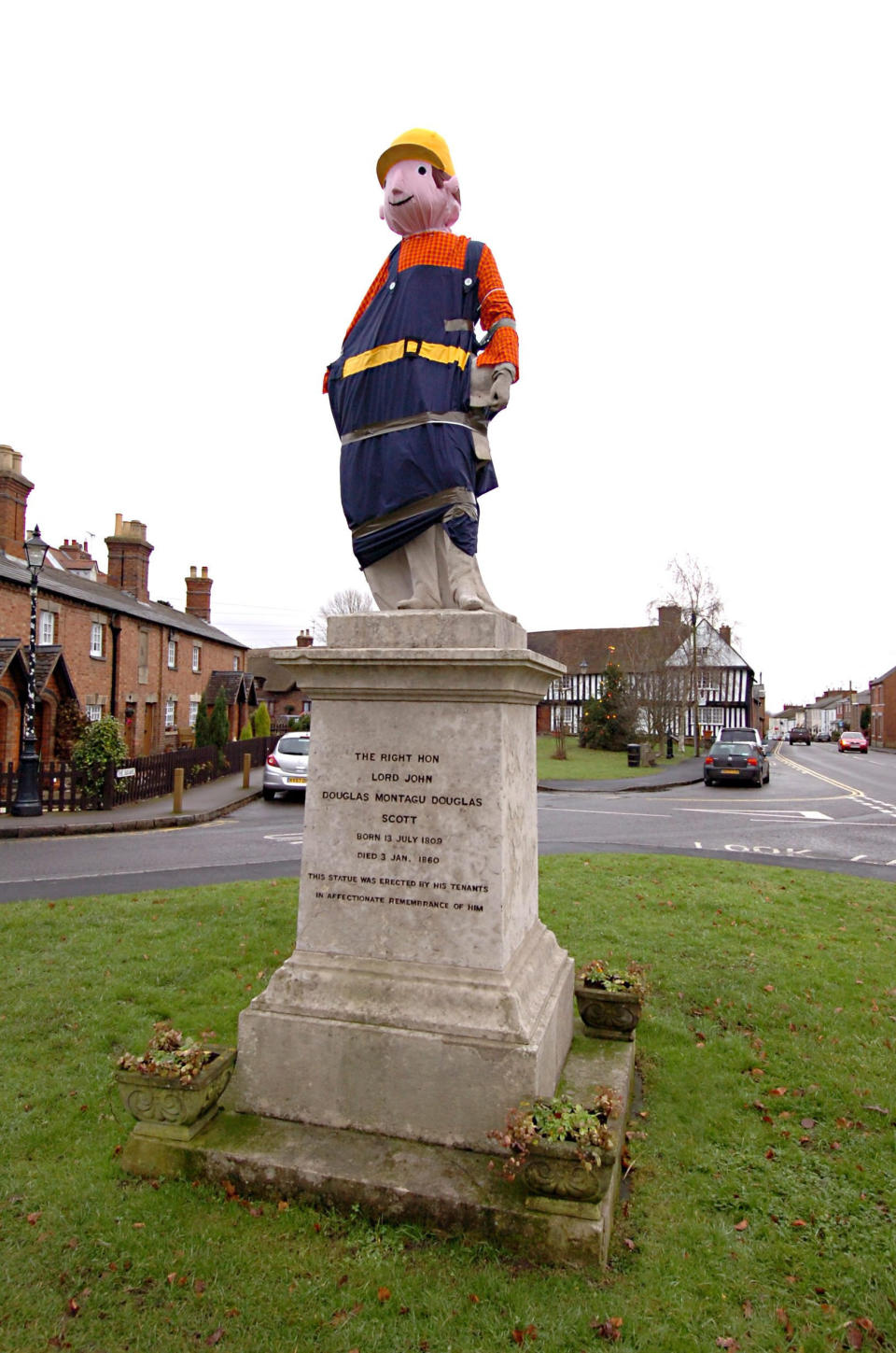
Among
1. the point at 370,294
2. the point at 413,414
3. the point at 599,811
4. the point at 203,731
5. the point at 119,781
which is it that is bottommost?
the point at 599,811

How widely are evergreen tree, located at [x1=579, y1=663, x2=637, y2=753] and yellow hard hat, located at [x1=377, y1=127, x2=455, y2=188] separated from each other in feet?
126

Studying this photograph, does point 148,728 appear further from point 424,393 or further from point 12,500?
point 424,393

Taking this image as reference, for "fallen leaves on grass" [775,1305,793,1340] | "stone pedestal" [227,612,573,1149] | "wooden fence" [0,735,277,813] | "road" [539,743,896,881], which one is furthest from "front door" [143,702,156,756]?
"fallen leaves on grass" [775,1305,793,1340]

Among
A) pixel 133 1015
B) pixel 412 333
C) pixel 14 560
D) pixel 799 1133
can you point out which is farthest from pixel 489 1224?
pixel 14 560

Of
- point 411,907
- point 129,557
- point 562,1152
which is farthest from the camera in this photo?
point 129,557

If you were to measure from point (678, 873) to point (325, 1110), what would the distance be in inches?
268

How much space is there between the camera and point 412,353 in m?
4.00

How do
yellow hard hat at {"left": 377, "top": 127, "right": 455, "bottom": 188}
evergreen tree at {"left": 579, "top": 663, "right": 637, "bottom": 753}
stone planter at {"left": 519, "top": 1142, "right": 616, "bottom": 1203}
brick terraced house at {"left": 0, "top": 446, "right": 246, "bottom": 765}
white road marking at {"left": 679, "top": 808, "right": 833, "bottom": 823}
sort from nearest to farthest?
stone planter at {"left": 519, "top": 1142, "right": 616, "bottom": 1203} < yellow hard hat at {"left": 377, "top": 127, "right": 455, "bottom": 188} < white road marking at {"left": 679, "top": 808, "right": 833, "bottom": 823} < brick terraced house at {"left": 0, "top": 446, "right": 246, "bottom": 765} < evergreen tree at {"left": 579, "top": 663, "right": 637, "bottom": 753}

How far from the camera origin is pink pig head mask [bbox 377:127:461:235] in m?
4.16

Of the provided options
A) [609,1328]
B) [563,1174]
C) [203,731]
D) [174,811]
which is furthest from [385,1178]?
[203,731]

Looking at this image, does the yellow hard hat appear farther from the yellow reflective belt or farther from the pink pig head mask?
the yellow reflective belt

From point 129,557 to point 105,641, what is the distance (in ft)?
25.6

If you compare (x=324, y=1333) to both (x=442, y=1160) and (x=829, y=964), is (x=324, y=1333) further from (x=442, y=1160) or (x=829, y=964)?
(x=829, y=964)

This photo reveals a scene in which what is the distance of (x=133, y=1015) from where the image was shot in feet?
16.2
